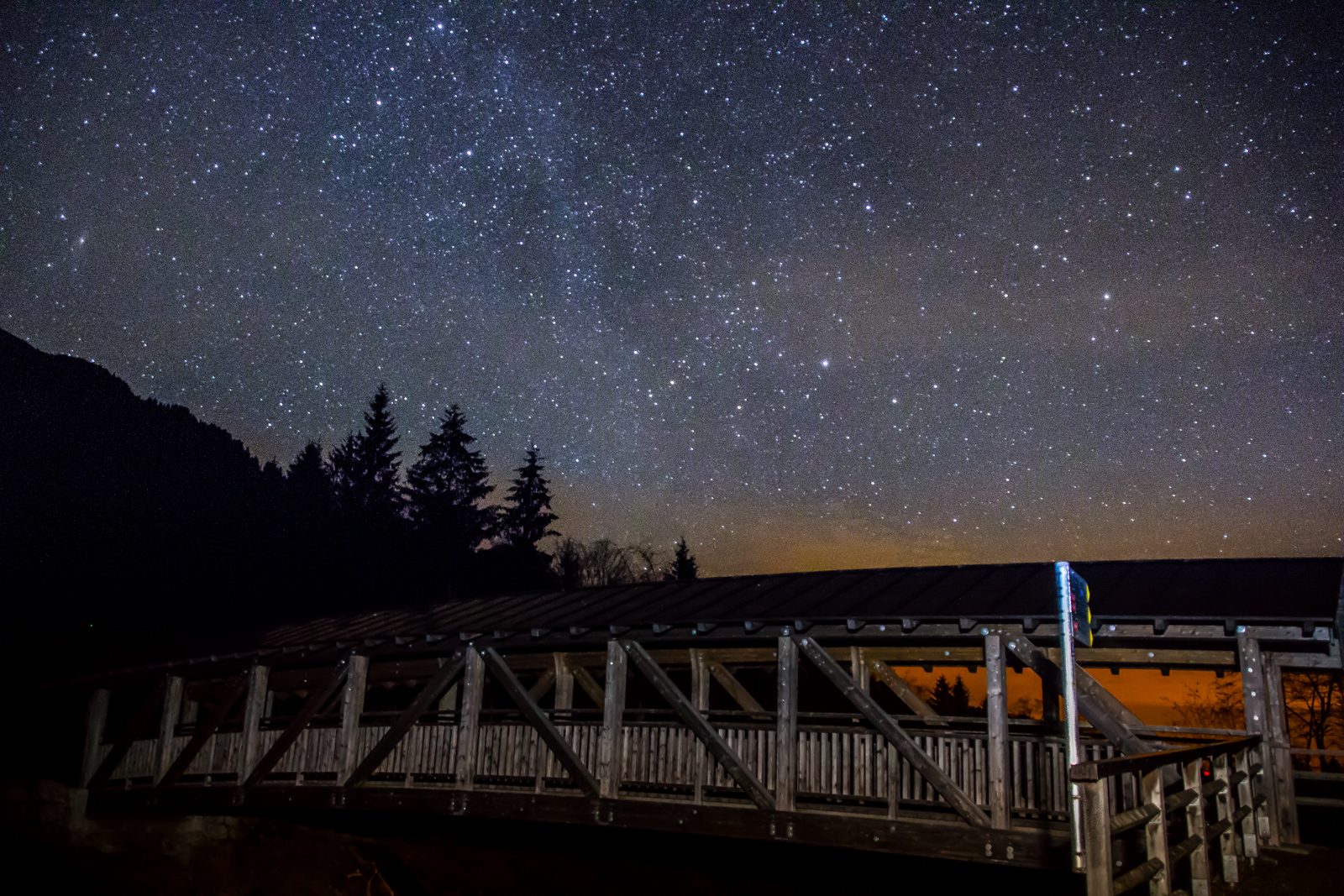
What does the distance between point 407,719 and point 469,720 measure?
1061 millimetres

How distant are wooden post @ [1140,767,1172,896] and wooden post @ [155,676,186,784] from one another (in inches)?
701

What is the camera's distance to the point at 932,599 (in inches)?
516

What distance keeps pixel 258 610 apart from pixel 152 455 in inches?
608

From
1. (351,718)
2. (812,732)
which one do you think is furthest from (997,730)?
(351,718)

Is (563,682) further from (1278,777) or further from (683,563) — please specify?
(683,563)

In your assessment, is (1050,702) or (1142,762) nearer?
(1142,762)

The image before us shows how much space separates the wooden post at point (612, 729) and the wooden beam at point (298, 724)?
533 centimetres

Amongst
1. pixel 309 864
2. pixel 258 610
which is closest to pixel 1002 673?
pixel 309 864

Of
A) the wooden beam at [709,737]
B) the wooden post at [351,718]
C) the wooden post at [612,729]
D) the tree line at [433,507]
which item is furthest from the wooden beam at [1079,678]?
the tree line at [433,507]

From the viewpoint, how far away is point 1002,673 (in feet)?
37.2

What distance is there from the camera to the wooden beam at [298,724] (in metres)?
16.3

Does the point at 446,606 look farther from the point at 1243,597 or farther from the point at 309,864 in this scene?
the point at 1243,597

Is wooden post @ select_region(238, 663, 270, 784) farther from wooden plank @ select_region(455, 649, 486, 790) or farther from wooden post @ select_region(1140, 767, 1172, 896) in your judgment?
wooden post @ select_region(1140, 767, 1172, 896)

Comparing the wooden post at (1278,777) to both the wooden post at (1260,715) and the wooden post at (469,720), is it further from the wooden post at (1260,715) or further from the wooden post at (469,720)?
the wooden post at (469,720)
